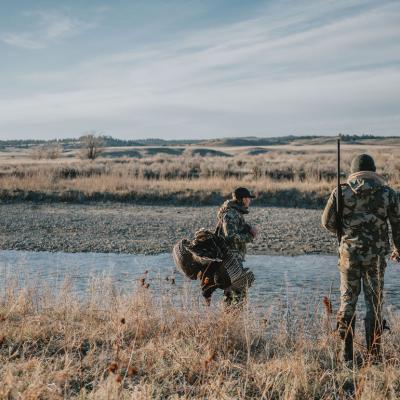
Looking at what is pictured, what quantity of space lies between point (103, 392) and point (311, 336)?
2.92m

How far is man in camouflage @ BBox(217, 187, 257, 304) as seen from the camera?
6.10 m

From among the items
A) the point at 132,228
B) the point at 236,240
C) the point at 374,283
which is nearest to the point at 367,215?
the point at 374,283

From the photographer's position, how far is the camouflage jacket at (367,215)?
5109 mm

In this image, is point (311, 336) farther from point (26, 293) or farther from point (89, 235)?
point (89, 235)

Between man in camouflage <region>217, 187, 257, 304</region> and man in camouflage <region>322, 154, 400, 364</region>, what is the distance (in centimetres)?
123

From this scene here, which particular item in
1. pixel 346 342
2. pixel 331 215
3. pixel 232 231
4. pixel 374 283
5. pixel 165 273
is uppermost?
pixel 331 215

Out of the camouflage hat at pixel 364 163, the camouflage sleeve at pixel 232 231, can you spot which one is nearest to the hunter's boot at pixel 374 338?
the camouflage hat at pixel 364 163

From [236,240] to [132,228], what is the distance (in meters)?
10.1

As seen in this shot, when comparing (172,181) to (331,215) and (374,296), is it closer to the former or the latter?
(331,215)

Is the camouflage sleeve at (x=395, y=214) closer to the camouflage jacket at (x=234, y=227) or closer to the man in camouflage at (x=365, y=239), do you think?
the man in camouflage at (x=365, y=239)

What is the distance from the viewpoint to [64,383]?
4.61 metres

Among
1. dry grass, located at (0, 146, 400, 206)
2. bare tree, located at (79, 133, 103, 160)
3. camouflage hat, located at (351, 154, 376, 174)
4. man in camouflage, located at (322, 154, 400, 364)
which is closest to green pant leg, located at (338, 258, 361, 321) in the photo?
man in camouflage, located at (322, 154, 400, 364)

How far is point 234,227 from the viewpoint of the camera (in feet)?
20.7

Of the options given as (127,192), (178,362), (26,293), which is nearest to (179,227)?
(127,192)
